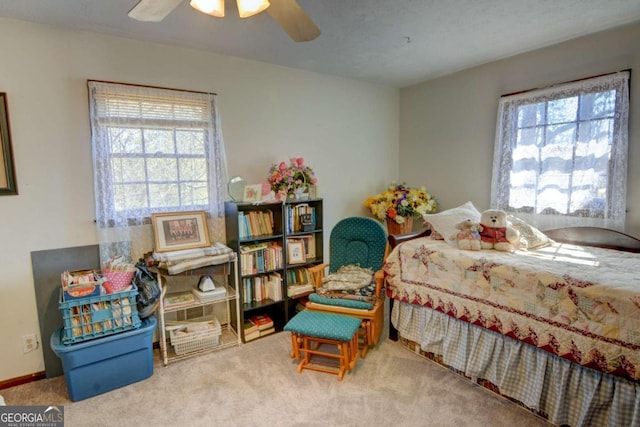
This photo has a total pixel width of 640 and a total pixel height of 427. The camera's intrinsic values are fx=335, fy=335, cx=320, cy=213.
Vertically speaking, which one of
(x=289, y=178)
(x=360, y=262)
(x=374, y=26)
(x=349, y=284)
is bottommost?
(x=349, y=284)

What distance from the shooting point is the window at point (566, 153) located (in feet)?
8.18

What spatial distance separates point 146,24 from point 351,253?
233 centimetres

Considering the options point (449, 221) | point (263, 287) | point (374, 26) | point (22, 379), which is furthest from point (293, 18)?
point (22, 379)

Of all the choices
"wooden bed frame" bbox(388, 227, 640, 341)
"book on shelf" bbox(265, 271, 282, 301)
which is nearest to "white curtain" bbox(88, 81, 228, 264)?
"book on shelf" bbox(265, 271, 282, 301)

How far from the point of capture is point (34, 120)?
2266 millimetres

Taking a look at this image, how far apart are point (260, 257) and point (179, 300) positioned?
2.39 feet

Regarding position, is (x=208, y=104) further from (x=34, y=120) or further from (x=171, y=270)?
(x=171, y=270)

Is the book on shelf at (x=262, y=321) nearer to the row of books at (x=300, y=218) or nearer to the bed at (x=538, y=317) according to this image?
the row of books at (x=300, y=218)

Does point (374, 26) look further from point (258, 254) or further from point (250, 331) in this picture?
point (250, 331)

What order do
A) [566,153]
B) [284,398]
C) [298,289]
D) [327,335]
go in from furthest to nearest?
[298,289] → [566,153] → [327,335] → [284,398]

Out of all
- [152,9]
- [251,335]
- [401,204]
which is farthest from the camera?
[401,204]

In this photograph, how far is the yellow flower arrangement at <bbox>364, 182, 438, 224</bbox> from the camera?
364 cm

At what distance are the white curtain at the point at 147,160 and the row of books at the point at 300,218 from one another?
616mm

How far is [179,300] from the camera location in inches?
106
